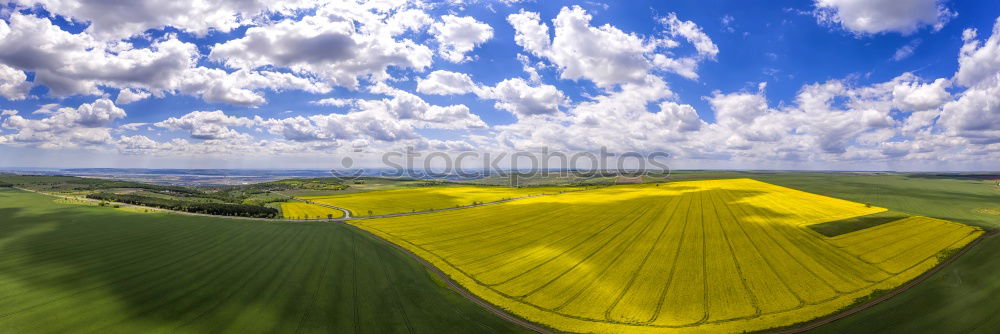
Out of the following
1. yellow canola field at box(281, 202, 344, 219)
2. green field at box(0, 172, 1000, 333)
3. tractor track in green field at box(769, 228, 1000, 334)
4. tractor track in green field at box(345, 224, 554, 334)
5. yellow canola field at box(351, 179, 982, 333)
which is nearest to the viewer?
green field at box(0, 172, 1000, 333)

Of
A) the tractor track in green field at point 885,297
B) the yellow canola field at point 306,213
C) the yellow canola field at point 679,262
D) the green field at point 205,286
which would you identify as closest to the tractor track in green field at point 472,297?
the yellow canola field at point 679,262

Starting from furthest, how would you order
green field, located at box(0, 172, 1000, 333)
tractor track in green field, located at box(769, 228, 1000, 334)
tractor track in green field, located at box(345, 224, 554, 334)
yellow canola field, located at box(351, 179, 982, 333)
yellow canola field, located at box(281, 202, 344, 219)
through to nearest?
yellow canola field, located at box(281, 202, 344, 219) → yellow canola field, located at box(351, 179, 982, 333) → tractor track in green field, located at box(345, 224, 554, 334) → tractor track in green field, located at box(769, 228, 1000, 334) → green field, located at box(0, 172, 1000, 333)

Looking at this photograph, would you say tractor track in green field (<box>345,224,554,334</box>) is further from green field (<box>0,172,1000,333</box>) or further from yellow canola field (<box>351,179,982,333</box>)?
green field (<box>0,172,1000,333</box>)

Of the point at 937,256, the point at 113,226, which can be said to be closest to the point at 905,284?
the point at 937,256

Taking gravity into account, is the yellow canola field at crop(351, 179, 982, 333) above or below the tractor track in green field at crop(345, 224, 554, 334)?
above

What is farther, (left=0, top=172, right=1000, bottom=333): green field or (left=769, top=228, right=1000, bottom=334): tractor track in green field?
(left=769, top=228, right=1000, bottom=334): tractor track in green field

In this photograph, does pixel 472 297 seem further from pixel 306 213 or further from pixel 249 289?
pixel 306 213

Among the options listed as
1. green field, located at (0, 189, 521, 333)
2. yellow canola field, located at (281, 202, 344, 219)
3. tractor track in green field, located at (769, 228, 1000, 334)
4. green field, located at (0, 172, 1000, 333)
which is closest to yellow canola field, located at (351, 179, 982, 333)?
tractor track in green field, located at (769, 228, 1000, 334)

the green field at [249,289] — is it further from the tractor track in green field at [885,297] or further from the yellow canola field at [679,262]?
the yellow canola field at [679,262]
